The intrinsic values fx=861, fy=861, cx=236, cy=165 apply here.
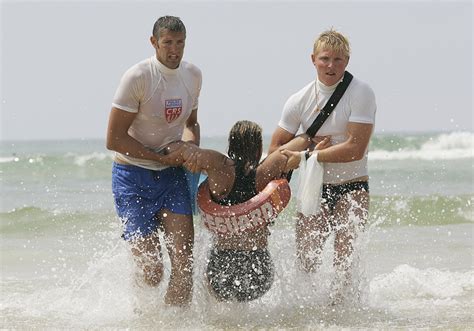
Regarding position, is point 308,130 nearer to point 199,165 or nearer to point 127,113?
point 199,165

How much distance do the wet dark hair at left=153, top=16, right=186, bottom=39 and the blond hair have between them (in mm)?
981

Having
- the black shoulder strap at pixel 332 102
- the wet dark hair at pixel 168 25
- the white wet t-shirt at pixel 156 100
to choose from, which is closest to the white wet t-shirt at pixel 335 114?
the black shoulder strap at pixel 332 102

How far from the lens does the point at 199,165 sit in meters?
5.93

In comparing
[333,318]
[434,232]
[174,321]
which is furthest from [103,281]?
[434,232]

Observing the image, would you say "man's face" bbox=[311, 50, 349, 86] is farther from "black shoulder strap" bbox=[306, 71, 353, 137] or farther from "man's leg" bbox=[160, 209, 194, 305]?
"man's leg" bbox=[160, 209, 194, 305]

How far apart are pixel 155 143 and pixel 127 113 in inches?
13.6

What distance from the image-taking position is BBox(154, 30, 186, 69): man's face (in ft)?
19.3

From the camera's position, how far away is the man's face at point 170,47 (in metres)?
5.88

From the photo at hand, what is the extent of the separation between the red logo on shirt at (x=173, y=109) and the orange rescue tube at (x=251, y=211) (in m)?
0.67

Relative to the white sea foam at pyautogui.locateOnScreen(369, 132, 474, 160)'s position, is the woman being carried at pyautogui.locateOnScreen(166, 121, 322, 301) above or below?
above

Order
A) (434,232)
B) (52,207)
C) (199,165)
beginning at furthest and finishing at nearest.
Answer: (52,207) → (434,232) → (199,165)

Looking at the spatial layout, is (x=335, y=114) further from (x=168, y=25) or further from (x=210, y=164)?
(x=168, y=25)

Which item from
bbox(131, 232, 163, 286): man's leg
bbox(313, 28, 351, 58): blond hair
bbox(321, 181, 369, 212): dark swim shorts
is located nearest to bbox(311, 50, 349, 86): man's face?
bbox(313, 28, 351, 58): blond hair

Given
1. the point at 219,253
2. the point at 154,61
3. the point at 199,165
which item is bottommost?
the point at 219,253
